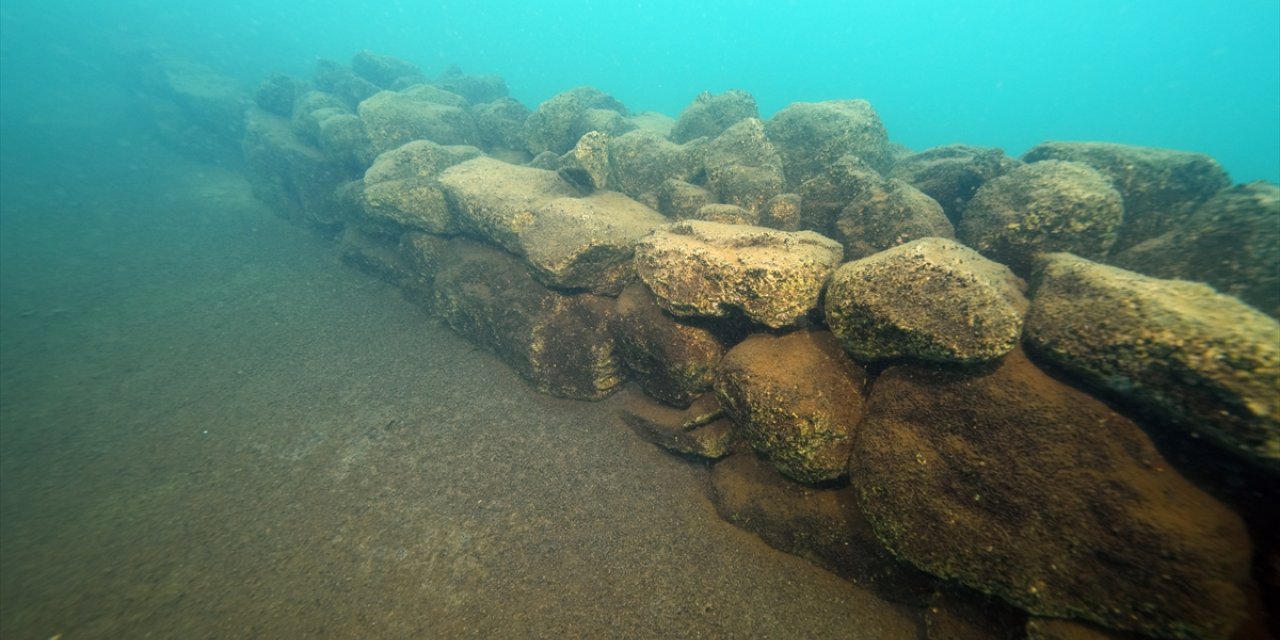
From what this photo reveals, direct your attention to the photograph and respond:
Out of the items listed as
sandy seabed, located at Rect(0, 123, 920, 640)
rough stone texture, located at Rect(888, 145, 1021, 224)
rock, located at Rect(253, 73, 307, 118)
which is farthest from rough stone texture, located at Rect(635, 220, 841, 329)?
rock, located at Rect(253, 73, 307, 118)

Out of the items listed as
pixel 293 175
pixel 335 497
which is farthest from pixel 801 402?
pixel 293 175

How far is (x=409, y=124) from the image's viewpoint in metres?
12.8

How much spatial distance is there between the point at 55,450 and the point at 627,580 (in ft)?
30.9

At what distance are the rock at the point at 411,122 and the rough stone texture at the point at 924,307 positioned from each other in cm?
1286

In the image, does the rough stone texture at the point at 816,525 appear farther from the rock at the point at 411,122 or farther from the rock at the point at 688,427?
the rock at the point at 411,122

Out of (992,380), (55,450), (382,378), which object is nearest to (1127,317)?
(992,380)

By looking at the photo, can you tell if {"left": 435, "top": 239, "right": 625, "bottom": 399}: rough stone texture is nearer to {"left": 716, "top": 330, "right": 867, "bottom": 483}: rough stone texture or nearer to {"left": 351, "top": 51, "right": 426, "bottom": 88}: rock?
{"left": 716, "top": 330, "right": 867, "bottom": 483}: rough stone texture

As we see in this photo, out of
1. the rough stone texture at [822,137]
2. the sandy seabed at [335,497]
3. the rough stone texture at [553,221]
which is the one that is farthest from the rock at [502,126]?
the rough stone texture at [822,137]

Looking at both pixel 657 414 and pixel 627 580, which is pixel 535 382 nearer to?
pixel 657 414

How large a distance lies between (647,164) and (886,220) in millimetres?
4845

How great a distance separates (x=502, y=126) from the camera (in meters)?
13.5

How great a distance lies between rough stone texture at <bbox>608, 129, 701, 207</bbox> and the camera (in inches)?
348

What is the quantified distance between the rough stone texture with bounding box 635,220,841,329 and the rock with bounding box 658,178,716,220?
1861mm

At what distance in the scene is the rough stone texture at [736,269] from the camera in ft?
15.3
